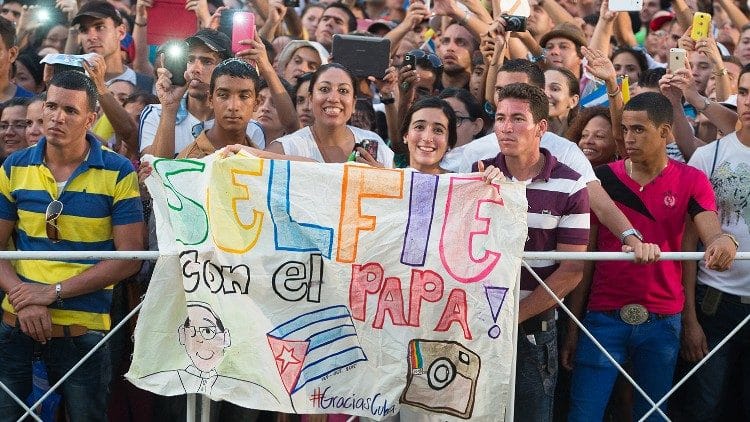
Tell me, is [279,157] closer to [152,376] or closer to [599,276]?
[152,376]

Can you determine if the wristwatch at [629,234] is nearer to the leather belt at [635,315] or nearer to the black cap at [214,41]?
the leather belt at [635,315]

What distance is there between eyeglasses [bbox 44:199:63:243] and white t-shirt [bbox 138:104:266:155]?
1.15 m

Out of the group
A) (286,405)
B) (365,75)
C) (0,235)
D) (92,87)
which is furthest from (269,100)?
(286,405)

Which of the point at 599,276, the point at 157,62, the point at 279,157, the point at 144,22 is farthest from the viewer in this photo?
the point at 144,22

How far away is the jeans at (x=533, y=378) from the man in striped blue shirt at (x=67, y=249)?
2000mm

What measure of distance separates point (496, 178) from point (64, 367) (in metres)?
2.38

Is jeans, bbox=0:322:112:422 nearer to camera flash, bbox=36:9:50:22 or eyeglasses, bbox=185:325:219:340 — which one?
eyeglasses, bbox=185:325:219:340

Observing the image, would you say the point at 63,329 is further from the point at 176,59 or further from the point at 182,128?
the point at 176,59

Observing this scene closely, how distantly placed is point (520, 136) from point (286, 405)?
5.89 ft

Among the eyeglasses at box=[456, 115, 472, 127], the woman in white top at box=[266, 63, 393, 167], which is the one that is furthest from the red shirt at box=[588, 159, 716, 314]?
the eyeglasses at box=[456, 115, 472, 127]

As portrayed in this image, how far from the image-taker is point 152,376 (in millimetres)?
5684

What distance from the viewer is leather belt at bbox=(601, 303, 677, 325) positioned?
255 inches

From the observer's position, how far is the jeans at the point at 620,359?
6457mm

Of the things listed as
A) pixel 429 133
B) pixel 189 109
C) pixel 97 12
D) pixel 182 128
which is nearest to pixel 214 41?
pixel 189 109
